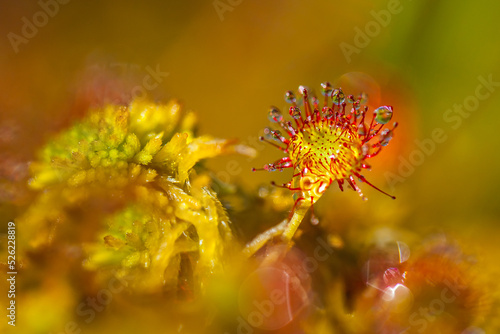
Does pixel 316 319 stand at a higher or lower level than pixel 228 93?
lower

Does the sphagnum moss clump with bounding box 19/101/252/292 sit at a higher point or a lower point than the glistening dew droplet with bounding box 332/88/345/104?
lower

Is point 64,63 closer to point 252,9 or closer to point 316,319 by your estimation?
point 252,9

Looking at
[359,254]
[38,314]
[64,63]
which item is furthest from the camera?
[359,254]

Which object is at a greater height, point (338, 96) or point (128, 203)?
point (338, 96)

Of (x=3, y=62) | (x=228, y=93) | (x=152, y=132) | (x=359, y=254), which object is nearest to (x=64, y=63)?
(x=3, y=62)

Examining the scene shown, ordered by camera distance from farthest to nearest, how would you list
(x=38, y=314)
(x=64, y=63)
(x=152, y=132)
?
(x=64, y=63) → (x=152, y=132) → (x=38, y=314)

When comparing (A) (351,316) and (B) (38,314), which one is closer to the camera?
(B) (38,314)

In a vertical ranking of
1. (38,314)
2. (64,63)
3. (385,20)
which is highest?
(385,20)

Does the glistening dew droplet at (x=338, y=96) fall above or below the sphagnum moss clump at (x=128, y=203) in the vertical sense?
above
